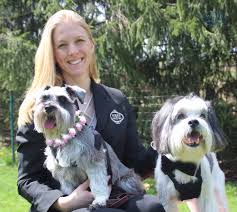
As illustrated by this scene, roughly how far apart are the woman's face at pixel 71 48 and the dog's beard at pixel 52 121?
20.9 inches

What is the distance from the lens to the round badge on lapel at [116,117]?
4.29m

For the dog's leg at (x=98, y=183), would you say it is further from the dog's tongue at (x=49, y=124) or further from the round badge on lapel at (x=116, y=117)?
the round badge on lapel at (x=116, y=117)

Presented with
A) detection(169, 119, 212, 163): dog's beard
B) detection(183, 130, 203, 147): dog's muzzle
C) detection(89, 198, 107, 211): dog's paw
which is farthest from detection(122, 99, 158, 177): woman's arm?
detection(89, 198, 107, 211): dog's paw

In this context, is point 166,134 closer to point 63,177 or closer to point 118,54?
point 63,177

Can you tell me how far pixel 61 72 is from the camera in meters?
4.30

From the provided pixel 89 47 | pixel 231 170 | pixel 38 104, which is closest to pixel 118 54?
pixel 231 170

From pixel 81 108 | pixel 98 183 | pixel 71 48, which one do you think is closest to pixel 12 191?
pixel 81 108

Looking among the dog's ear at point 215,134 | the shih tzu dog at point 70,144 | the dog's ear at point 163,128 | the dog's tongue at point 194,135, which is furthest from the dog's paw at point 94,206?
the dog's ear at point 215,134

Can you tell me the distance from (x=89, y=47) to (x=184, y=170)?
1.16 m

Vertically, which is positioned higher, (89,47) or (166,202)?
(89,47)

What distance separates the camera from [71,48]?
4.16 meters

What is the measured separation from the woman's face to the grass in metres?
2.23

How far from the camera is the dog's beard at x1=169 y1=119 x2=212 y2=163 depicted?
4.06 m

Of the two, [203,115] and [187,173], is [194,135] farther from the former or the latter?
[187,173]
